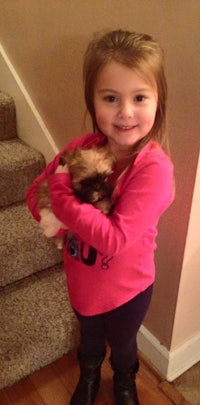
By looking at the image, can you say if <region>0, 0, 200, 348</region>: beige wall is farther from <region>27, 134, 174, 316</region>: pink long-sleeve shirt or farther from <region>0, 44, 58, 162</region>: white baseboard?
<region>27, 134, 174, 316</region>: pink long-sleeve shirt

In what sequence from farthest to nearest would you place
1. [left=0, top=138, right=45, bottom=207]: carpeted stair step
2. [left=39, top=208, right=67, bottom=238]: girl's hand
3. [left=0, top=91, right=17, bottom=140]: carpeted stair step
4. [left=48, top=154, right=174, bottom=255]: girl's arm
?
1. [left=0, top=91, right=17, bottom=140]: carpeted stair step
2. [left=0, top=138, right=45, bottom=207]: carpeted stair step
3. [left=39, top=208, right=67, bottom=238]: girl's hand
4. [left=48, top=154, right=174, bottom=255]: girl's arm

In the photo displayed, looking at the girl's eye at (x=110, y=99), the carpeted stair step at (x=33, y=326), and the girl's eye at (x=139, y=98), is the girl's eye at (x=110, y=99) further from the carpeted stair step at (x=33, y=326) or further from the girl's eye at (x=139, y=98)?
the carpeted stair step at (x=33, y=326)

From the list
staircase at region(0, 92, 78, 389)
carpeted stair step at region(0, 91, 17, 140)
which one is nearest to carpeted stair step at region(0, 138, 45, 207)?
staircase at region(0, 92, 78, 389)

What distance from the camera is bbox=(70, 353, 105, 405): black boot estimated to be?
4.22 ft

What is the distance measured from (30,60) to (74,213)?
41.0 inches

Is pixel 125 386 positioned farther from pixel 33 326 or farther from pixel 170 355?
pixel 33 326

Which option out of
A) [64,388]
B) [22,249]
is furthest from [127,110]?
[64,388]

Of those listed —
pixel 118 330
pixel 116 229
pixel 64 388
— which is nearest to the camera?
pixel 116 229

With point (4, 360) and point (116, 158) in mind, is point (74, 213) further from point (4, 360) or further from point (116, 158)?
point (4, 360)

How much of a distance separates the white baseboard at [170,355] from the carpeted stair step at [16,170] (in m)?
0.79

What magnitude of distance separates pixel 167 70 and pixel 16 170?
832 mm

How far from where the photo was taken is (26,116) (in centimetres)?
175

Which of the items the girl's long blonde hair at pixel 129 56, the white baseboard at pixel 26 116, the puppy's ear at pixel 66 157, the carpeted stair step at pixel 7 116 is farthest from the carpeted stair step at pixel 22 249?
the girl's long blonde hair at pixel 129 56

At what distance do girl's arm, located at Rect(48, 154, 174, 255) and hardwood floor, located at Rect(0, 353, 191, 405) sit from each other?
80 centimetres
